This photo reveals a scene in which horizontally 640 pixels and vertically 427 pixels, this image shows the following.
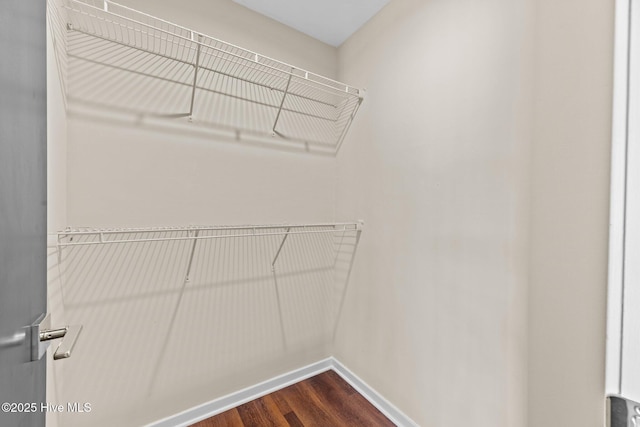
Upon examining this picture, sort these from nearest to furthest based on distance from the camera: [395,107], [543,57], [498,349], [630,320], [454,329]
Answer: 1. [630,320]
2. [543,57]
3. [498,349]
4. [454,329]
5. [395,107]

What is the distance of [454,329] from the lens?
1.19 metres

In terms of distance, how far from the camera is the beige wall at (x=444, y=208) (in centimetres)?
99

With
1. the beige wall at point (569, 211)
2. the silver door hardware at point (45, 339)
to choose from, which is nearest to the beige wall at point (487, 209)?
the beige wall at point (569, 211)

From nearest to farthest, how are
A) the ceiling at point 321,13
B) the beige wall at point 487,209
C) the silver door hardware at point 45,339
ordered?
the silver door hardware at point 45,339 → the beige wall at point 487,209 → the ceiling at point 321,13

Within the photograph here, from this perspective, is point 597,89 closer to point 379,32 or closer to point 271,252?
point 379,32

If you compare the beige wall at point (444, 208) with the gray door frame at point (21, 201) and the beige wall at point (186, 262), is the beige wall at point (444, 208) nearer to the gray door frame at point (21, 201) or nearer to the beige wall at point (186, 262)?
the beige wall at point (186, 262)

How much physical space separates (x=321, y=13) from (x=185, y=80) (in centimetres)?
95

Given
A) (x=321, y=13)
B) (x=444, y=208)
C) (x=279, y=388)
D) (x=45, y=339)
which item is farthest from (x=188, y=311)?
(x=321, y=13)

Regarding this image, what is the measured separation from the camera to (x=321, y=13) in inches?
64.3

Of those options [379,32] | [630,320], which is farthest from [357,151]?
[630,320]

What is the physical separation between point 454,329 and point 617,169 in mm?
832

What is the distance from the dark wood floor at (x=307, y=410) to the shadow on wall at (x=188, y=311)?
0.47 feet

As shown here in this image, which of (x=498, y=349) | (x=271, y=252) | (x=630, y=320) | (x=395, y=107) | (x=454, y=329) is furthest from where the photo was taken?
(x=271, y=252)

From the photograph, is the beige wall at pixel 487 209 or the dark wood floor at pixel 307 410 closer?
the beige wall at pixel 487 209
